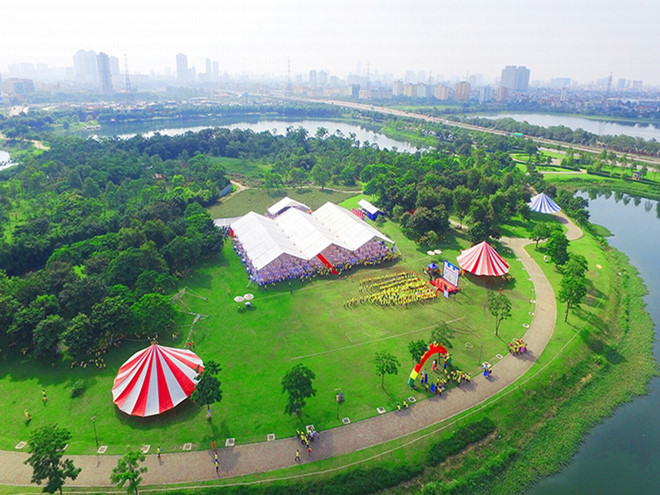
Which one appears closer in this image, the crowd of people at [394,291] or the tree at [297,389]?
the tree at [297,389]

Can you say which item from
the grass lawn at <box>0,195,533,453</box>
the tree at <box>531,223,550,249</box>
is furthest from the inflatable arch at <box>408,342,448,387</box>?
the tree at <box>531,223,550,249</box>

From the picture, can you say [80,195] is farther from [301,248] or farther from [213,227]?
[301,248]

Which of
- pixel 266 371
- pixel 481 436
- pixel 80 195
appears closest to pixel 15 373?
pixel 266 371

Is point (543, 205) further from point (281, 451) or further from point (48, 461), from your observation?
point (48, 461)

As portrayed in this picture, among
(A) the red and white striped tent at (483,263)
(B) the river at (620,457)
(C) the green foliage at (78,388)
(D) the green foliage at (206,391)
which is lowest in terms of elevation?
(B) the river at (620,457)

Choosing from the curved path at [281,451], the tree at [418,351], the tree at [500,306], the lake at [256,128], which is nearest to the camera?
the curved path at [281,451]

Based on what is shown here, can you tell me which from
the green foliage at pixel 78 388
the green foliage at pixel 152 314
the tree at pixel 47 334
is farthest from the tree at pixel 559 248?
the tree at pixel 47 334

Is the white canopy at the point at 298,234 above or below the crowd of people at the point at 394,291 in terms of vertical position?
above

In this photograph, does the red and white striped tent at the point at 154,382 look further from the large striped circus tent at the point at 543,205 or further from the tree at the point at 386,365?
the large striped circus tent at the point at 543,205

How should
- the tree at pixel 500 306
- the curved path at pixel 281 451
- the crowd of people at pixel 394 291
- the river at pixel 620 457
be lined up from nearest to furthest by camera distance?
the curved path at pixel 281 451 → the river at pixel 620 457 → the tree at pixel 500 306 → the crowd of people at pixel 394 291
